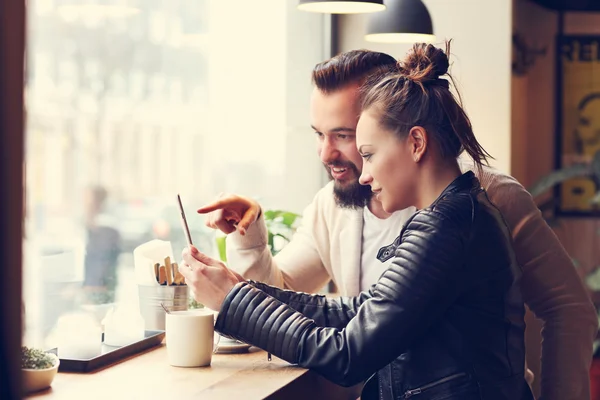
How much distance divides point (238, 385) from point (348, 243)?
2.77 ft

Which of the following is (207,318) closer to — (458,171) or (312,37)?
(458,171)

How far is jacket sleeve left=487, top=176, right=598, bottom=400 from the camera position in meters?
1.88

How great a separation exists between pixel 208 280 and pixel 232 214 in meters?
0.35

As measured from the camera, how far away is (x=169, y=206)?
2.71m

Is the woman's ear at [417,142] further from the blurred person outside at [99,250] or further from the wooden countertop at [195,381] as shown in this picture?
the blurred person outside at [99,250]

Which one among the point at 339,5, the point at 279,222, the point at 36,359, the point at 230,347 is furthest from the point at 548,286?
the point at 279,222

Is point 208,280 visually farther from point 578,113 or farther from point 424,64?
point 578,113

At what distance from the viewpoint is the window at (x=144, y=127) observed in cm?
210

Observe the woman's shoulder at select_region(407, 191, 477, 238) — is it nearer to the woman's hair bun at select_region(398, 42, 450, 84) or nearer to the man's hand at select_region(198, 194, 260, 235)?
the woman's hair bun at select_region(398, 42, 450, 84)

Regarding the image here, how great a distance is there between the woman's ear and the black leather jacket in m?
0.09

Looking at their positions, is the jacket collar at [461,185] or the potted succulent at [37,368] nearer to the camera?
the potted succulent at [37,368]

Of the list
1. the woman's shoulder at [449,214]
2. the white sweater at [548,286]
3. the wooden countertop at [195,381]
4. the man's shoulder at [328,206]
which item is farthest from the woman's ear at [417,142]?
the man's shoulder at [328,206]

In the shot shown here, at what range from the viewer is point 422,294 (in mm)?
1507

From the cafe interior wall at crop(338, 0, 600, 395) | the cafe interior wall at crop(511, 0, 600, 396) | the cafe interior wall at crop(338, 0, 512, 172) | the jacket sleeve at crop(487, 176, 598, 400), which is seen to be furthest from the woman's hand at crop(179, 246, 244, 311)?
the cafe interior wall at crop(511, 0, 600, 396)
